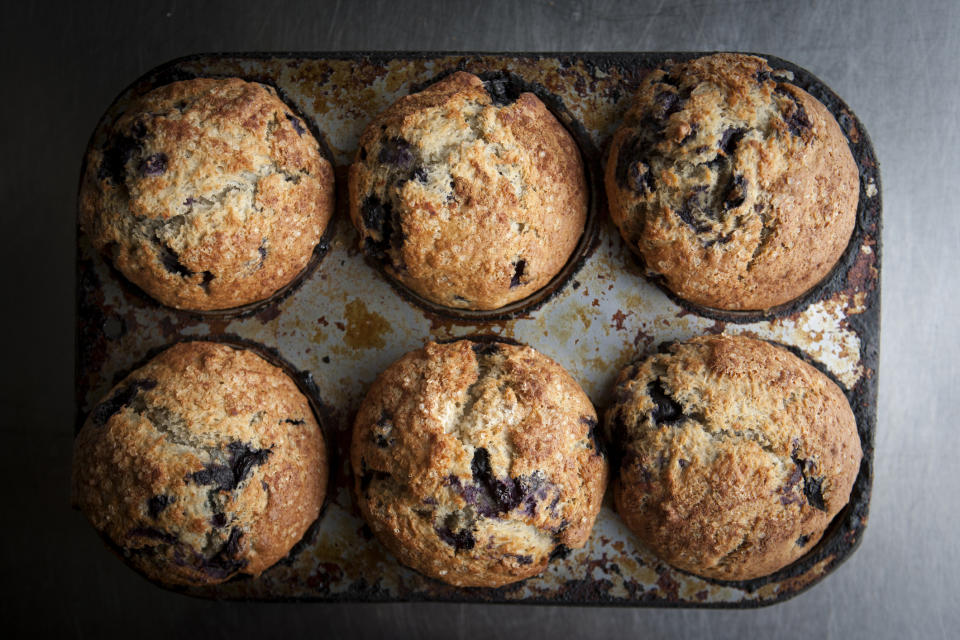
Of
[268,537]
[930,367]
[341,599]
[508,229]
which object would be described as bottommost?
[341,599]

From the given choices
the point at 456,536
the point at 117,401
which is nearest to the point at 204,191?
the point at 117,401

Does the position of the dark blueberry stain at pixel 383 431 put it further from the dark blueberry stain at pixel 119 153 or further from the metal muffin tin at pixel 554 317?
the dark blueberry stain at pixel 119 153

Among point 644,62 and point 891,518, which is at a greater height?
point 644,62

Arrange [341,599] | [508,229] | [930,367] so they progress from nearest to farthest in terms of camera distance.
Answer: [508,229] < [341,599] < [930,367]

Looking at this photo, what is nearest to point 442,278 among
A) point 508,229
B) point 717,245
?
point 508,229

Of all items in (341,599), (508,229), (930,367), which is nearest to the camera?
(508,229)

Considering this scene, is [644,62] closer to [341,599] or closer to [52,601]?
[341,599]

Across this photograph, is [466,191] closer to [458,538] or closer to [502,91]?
[502,91]

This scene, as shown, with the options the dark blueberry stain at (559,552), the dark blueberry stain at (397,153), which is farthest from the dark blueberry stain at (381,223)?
the dark blueberry stain at (559,552)
